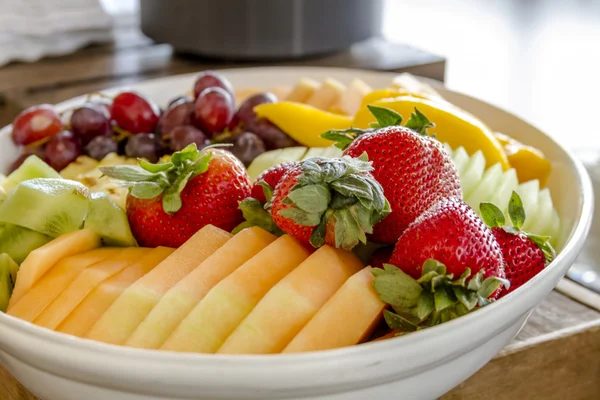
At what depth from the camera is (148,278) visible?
0.65 meters

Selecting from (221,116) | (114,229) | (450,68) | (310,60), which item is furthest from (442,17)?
(114,229)

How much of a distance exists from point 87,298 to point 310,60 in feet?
3.80

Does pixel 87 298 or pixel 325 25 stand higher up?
pixel 325 25

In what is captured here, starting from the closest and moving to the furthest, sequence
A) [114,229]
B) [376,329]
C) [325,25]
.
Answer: [376,329] → [114,229] → [325,25]

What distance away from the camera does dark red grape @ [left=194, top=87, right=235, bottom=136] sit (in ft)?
3.54

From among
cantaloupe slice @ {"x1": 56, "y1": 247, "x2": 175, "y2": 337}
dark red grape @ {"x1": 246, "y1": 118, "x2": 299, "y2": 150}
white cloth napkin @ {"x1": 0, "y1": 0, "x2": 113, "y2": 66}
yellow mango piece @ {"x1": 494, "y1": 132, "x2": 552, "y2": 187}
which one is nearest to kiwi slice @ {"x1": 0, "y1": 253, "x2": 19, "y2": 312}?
cantaloupe slice @ {"x1": 56, "y1": 247, "x2": 175, "y2": 337}

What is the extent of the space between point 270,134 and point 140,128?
204mm

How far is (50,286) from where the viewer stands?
69 centimetres

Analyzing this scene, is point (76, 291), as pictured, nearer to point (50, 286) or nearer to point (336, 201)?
point (50, 286)

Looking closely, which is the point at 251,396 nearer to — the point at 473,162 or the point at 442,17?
the point at 473,162

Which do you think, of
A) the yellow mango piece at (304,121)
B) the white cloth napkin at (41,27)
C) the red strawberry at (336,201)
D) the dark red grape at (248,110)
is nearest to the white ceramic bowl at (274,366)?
the red strawberry at (336,201)

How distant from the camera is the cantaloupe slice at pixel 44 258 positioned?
0.69 meters

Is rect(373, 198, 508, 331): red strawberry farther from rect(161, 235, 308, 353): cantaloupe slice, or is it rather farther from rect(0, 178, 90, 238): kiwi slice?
rect(0, 178, 90, 238): kiwi slice

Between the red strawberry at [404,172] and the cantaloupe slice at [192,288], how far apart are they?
12 cm
